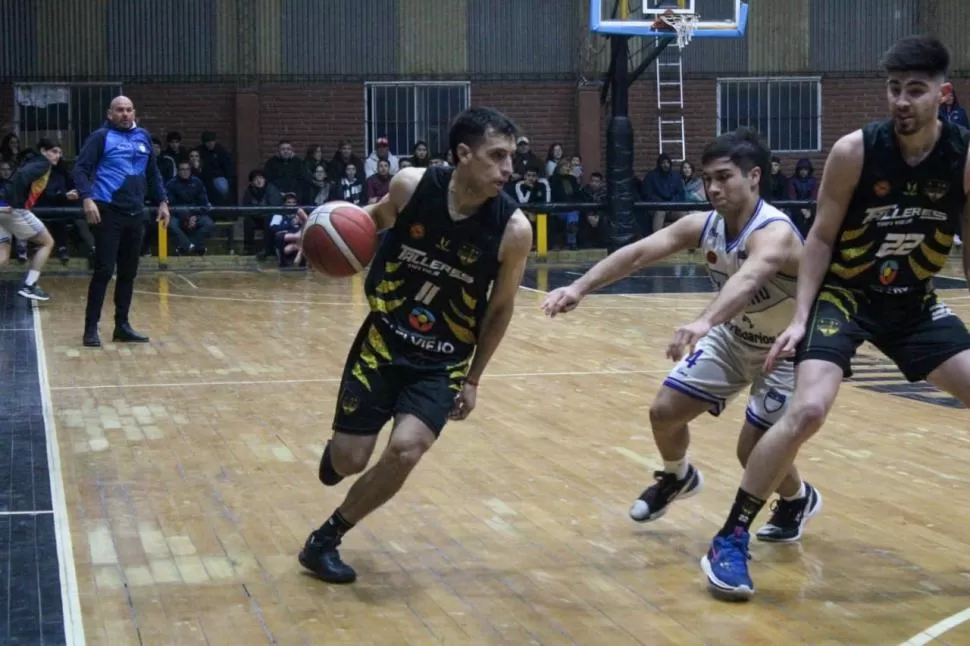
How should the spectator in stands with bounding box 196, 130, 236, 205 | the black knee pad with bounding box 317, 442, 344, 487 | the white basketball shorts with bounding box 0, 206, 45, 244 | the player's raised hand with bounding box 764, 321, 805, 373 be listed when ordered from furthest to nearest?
the spectator in stands with bounding box 196, 130, 236, 205, the white basketball shorts with bounding box 0, 206, 45, 244, the black knee pad with bounding box 317, 442, 344, 487, the player's raised hand with bounding box 764, 321, 805, 373

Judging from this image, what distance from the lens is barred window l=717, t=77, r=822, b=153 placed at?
87.6 feet

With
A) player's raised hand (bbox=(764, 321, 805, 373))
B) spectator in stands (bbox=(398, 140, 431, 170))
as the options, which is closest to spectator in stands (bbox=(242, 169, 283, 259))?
spectator in stands (bbox=(398, 140, 431, 170))

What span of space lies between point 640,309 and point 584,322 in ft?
4.29

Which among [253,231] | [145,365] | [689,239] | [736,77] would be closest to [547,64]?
[736,77]

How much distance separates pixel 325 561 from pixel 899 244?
2346mm

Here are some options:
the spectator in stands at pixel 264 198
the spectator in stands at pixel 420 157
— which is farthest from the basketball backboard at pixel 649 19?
the spectator in stands at pixel 264 198

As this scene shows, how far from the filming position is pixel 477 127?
534 centimetres

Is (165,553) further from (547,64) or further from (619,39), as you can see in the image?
(547,64)

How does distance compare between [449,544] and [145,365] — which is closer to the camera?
[449,544]

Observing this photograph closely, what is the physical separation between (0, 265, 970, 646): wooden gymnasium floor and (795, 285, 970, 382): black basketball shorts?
32.8 inches

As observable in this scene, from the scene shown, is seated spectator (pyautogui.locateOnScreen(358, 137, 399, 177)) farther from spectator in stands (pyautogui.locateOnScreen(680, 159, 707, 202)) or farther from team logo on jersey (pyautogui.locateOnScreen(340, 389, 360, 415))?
team logo on jersey (pyautogui.locateOnScreen(340, 389, 360, 415))

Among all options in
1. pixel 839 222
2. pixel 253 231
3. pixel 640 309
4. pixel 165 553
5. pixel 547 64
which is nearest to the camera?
pixel 839 222

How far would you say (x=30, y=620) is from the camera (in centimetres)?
491

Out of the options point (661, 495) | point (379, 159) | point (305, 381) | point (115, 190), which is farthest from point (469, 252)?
point (379, 159)
